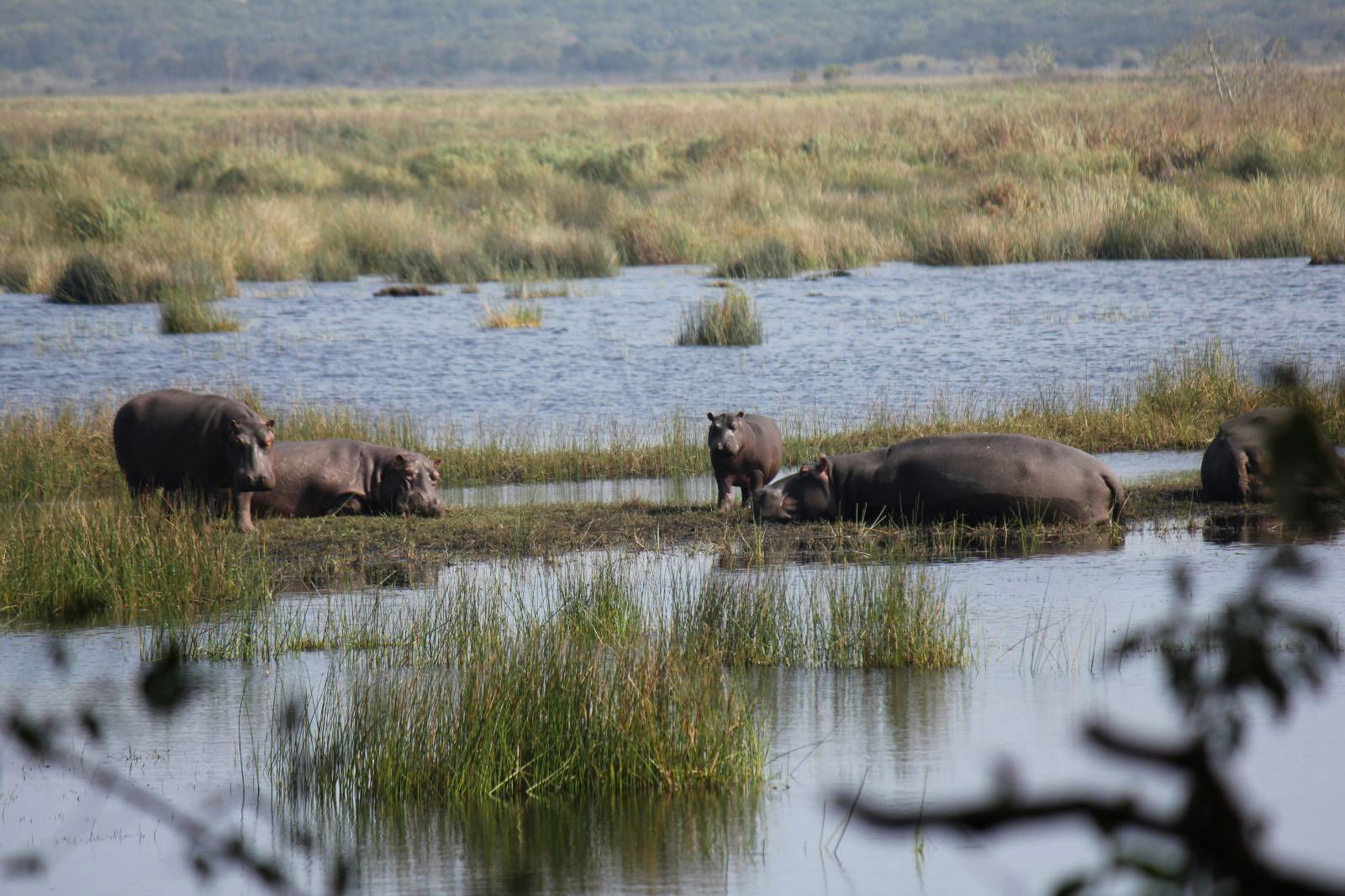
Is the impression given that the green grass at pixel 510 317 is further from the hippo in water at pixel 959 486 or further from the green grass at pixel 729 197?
the hippo in water at pixel 959 486

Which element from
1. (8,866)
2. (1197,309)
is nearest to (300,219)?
(1197,309)

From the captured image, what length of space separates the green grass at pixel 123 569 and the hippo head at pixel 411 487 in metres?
1.94

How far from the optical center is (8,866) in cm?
190

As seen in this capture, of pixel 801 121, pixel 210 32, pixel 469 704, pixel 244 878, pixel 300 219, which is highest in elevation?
pixel 210 32

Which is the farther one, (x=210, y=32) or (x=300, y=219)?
(x=210, y=32)

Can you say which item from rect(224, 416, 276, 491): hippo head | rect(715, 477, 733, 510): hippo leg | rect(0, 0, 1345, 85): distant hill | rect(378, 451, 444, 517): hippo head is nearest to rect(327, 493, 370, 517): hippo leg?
rect(378, 451, 444, 517): hippo head

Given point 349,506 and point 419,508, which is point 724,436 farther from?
point 349,506

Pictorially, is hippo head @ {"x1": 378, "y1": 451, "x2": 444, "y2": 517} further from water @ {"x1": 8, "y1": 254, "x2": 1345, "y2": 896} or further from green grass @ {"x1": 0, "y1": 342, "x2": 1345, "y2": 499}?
green grass @ {"x1": 0, "y1": 342, "x2": 1345, "y2": 499}

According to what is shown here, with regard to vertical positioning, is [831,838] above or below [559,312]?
below

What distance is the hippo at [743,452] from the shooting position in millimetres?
10617

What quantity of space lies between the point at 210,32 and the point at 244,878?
20542cm

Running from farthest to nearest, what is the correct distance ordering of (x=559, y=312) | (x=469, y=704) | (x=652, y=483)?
(x=559, y=312)
(x=652, y=483)
(x=469, y=704)

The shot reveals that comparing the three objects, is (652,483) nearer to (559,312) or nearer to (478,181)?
(559,312)

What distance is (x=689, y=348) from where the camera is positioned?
20516 mm
